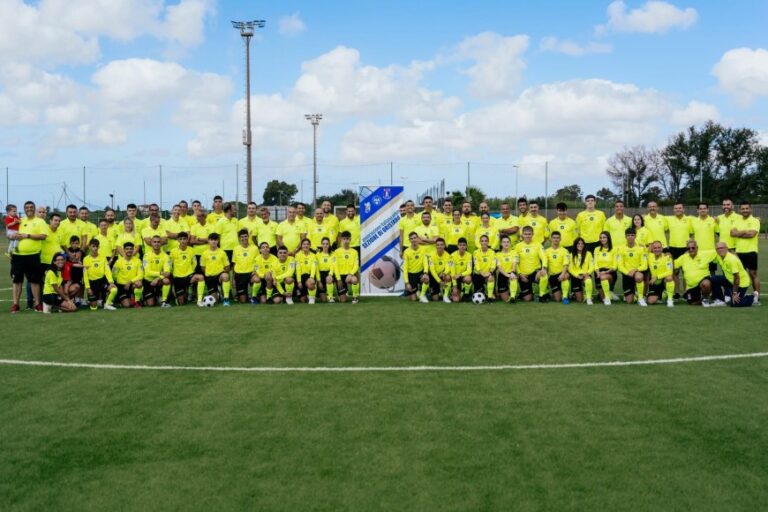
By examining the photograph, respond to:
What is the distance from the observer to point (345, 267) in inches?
448

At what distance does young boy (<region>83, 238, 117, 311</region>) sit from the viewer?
34.8 feet

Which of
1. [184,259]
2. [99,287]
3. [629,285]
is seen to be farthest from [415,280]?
[99,287]

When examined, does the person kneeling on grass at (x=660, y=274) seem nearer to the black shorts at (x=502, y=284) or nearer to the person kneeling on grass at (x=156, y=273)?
the black shorts at (x=502, y=284)

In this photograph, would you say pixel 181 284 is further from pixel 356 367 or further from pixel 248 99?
pixel 248 99

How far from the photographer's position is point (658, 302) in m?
10.8

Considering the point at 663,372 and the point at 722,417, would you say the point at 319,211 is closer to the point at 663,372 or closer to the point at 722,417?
the point at 663,372

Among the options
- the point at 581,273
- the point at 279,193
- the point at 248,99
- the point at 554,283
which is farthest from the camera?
the point at 279,193

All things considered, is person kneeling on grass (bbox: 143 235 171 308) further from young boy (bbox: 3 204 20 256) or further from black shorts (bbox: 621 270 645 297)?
black shorts (bbox: 621 270 645 297)

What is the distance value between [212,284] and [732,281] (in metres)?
8.14

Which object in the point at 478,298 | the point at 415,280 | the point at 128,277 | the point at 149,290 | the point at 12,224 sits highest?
the point at 12,224

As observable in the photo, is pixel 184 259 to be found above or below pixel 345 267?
above

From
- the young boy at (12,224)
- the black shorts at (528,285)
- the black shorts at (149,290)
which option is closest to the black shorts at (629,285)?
the black shorts at (528,285)

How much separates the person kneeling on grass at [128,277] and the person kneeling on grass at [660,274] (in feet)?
26.3

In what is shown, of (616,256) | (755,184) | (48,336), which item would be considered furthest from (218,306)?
(755,184)
